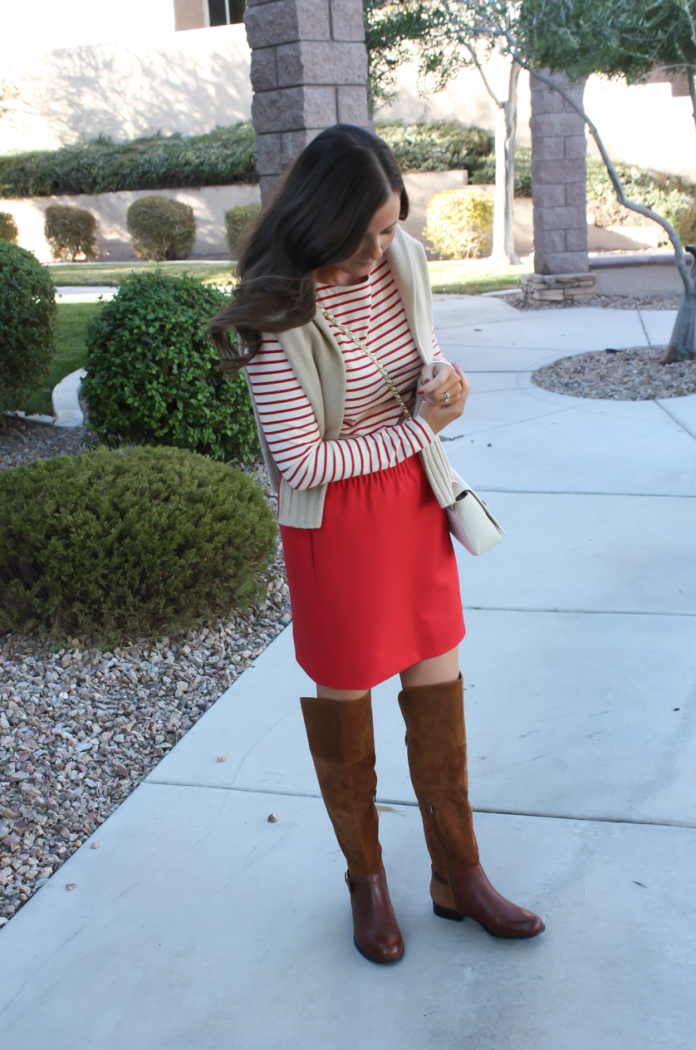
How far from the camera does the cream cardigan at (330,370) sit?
1.77 metres

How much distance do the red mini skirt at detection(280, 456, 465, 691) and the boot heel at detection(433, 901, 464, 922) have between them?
0.65 metres

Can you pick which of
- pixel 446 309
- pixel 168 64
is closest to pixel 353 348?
pixel 446 309

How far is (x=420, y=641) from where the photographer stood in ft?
6.57

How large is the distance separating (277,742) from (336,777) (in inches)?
37.7

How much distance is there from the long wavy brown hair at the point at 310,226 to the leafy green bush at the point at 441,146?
20.2 meters

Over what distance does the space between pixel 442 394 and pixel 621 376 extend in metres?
6.57

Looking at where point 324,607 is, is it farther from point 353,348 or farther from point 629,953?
point 629,953

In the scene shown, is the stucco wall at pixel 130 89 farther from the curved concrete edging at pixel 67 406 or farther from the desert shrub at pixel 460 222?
the curved concrete edging at pixel 67 406

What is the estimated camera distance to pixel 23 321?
20.4 ft

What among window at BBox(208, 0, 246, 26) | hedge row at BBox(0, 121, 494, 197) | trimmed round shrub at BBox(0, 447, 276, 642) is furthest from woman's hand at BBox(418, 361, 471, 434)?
window at BBox(208, 0, 246, 26)

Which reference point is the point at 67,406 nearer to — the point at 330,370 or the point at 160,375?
the point at 160,375

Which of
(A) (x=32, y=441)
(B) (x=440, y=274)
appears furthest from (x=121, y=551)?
(B) (x=440, y=274)

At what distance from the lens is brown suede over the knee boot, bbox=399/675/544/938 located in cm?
204

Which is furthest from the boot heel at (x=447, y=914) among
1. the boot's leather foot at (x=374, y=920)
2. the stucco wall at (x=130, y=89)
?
the stucco wall at (x=130, y=89)
